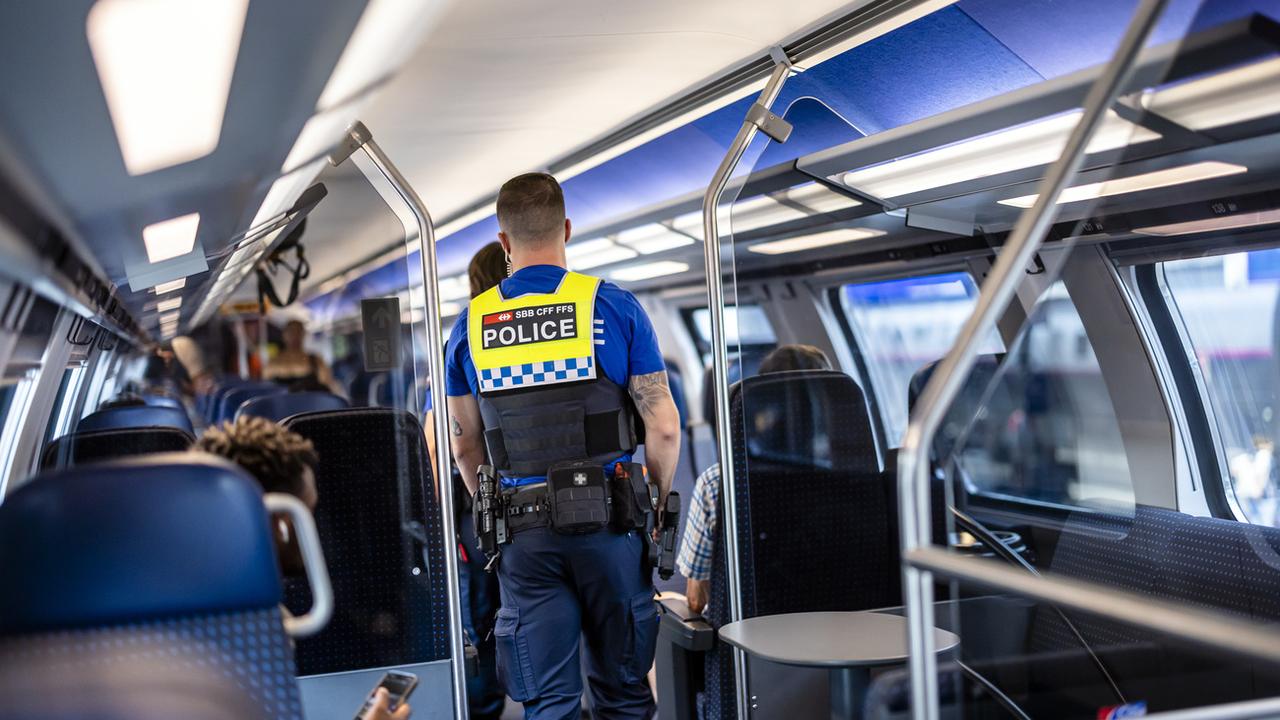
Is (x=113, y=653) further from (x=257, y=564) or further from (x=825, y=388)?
(x=825, y=388)

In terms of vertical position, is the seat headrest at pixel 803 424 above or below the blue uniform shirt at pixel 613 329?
below

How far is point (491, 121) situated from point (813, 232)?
5.58 feet

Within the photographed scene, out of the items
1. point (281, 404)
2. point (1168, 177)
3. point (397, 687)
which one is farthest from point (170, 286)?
point (1168, 177)

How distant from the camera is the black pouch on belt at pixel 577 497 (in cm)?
305

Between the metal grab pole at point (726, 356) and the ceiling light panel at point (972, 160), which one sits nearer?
the ceiling light panel at point (972, 160)

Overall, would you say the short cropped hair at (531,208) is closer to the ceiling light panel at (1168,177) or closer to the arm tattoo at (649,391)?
the arm tattoo at (649,391)

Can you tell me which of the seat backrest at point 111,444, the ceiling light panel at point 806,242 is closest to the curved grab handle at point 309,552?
the seat backrest at point 111,444

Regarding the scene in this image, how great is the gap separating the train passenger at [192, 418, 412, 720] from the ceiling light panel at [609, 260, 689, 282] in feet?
19.4

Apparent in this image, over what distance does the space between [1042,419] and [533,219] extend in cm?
160

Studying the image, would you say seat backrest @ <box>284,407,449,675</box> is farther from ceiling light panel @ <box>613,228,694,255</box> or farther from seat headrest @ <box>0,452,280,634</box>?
ceiling light panel @ <box>613,228,694,255</box>

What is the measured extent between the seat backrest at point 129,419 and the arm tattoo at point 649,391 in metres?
1.50

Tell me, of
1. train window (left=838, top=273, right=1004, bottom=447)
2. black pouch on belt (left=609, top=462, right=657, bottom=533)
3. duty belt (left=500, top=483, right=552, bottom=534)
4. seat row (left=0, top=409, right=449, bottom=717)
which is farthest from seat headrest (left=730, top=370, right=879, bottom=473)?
seat row (left=0, top=409, right=449, bottom=717)

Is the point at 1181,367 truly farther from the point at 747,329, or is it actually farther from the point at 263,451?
the point at 263,451

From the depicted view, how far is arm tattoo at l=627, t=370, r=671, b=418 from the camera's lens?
10.5ft
